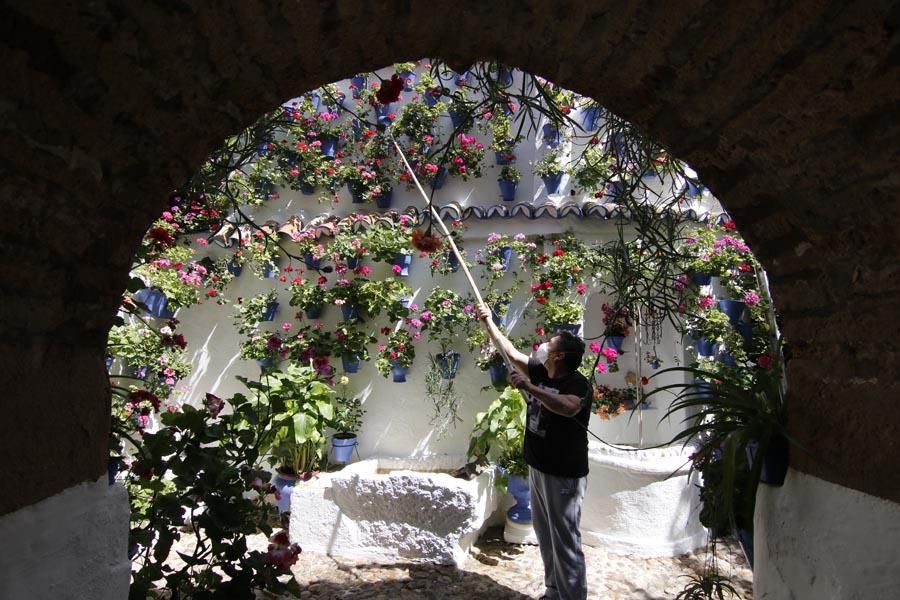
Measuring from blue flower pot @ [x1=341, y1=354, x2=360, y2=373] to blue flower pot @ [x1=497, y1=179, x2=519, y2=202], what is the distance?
180 centimetres

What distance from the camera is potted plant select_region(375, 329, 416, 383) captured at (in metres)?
4.49

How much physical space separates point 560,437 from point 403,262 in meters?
2.15

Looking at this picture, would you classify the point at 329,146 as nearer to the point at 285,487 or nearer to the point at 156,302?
the point at 156,302

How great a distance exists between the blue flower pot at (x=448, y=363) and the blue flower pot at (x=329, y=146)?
6.80ft

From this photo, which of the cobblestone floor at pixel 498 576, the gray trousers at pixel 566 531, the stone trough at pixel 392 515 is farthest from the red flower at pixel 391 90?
the cobblestone floor at pixel 498 576

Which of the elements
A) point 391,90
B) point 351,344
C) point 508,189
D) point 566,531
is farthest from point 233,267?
point 391,90

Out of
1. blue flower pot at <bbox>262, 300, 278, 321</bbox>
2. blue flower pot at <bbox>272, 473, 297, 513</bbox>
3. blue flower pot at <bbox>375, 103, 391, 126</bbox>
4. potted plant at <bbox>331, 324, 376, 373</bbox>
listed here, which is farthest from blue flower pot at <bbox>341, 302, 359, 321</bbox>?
blue flower pot at <bbox>375, 103, 391, 126</bbox>

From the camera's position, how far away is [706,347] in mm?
4250

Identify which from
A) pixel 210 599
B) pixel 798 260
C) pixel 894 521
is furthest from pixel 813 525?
pixel 210 599

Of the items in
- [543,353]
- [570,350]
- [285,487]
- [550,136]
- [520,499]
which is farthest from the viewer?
[550,136]

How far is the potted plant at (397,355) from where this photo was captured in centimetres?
449

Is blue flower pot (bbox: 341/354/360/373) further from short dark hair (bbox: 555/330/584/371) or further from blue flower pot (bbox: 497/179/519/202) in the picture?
short dark hair (bbox: 555/330/584/371)

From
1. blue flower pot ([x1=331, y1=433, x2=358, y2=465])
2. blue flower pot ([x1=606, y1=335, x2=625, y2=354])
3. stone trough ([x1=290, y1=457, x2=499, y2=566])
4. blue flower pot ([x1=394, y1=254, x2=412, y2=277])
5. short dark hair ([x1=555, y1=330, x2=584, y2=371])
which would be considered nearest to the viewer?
short dark hair ([x1=555, y1=330, x2=584, y2=371])

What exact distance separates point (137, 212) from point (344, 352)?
3.37 meters
